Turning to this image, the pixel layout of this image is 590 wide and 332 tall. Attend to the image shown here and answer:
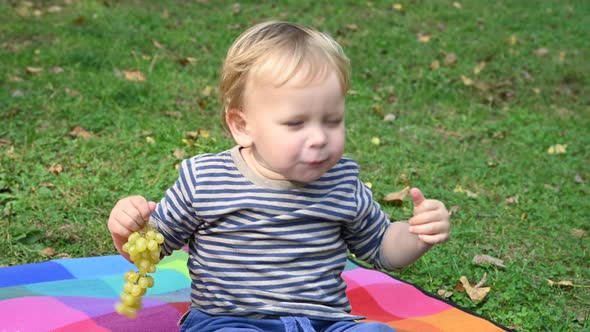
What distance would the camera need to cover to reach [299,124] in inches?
81.4

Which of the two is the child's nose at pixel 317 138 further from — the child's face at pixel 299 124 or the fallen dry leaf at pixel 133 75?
the fallen dry leaf at pixel 133 75

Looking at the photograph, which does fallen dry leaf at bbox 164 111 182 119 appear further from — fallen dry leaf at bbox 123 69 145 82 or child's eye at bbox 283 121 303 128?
child's eye at bbox 283 121 303 128

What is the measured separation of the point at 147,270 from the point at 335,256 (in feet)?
1.79

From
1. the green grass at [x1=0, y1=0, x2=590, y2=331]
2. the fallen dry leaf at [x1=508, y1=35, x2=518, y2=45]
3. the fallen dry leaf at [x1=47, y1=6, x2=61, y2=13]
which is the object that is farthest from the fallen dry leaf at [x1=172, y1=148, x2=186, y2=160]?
the fallen dry leaf at [x1=508, y1=35, x2=518, y2=45]

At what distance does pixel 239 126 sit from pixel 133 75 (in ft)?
12.3

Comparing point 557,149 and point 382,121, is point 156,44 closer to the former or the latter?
point 382,121

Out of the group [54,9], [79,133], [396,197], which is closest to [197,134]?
[79,133]

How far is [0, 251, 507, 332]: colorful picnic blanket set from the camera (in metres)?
2.68

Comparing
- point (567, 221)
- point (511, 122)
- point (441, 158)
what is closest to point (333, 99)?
point (567, 221)

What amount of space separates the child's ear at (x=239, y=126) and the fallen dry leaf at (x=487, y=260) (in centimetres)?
164

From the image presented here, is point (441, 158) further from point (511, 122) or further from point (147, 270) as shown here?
point (147, 270)

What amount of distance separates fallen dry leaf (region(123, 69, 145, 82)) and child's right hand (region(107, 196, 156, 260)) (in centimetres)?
367

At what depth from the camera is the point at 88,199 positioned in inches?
151

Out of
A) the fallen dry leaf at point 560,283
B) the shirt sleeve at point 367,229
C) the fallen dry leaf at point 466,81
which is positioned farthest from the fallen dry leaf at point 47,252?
the fallen dry leaf at point 466,81
